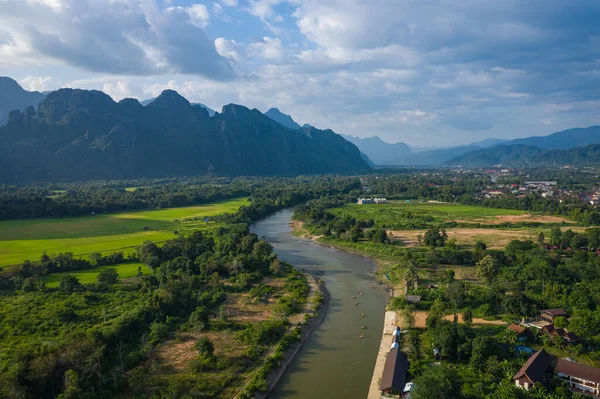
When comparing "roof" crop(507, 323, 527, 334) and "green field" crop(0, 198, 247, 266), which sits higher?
"green field" crop(0, 198, 247, 266)

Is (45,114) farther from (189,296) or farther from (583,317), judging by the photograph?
(583,317)

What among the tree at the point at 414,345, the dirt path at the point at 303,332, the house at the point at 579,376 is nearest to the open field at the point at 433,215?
the dirt path at the point at 303,332

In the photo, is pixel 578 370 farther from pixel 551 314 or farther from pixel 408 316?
pixel 408 316

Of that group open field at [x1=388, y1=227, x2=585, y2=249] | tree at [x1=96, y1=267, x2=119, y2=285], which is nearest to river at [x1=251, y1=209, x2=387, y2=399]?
open field at [x1=388, y1=227, x2=585, y2=249]

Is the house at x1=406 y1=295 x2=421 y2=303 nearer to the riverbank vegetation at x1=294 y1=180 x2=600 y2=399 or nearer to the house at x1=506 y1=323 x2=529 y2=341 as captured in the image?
the riverbank vegetation at x1=294 y1=180 x2=600 y2=399

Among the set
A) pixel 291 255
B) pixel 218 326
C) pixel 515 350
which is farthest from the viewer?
pixel 291 255

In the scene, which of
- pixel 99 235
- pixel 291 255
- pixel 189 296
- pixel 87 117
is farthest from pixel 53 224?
pixel 87 117
